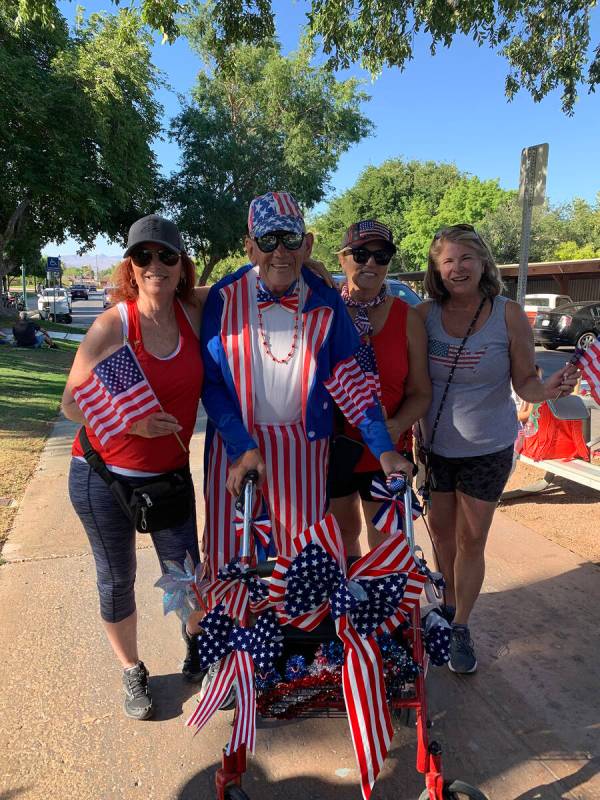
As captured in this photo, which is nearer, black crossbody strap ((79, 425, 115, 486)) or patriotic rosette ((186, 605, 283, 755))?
patriotic rosette ((186, 605, 283, 755))

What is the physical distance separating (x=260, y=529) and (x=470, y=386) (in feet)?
3.93

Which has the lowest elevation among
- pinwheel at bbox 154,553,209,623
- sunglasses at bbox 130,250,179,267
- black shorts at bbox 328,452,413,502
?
pinwheel at bbox 154,553,209,623

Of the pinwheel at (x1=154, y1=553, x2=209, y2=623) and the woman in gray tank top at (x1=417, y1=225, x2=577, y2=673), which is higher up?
the woman in gray tank top at (x1=417, y1=225, x2=577, y2=673)

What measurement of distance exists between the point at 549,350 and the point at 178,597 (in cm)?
1960

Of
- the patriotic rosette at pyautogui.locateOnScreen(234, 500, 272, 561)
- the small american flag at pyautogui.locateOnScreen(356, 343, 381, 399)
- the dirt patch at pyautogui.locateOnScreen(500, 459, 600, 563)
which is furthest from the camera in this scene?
the dirt patch at pyautogui.locateOnScreen(500, 459, 600, 563)

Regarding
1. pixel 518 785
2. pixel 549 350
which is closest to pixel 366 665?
pixel 518 785

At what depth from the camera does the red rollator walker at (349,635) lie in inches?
68.8

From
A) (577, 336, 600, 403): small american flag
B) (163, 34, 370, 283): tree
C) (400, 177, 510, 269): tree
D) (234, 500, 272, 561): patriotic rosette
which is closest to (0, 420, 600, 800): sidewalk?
→ (234, 500, 272, 561): patriotic rosette

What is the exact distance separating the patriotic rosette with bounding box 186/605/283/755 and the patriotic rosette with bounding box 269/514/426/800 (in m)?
0.09

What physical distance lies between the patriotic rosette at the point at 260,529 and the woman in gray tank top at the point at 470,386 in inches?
35.6

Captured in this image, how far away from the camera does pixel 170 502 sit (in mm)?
2471

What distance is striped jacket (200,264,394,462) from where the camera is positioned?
2.31 m

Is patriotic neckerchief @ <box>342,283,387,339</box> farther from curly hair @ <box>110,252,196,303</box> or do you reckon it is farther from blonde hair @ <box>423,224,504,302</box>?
curly hair @ <box>110,252,196,303</box>

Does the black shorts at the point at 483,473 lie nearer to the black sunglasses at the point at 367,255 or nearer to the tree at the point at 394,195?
the black sunglasses at the point at 367,255
